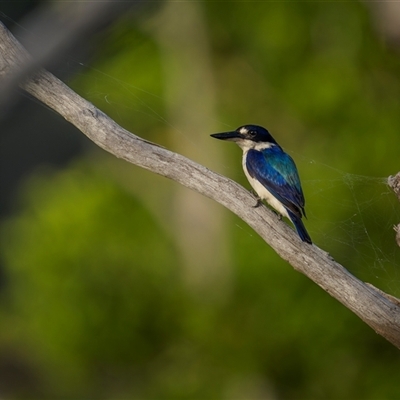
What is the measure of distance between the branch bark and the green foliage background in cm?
135

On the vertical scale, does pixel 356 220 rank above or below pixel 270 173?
below

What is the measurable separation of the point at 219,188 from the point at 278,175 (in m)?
0.55

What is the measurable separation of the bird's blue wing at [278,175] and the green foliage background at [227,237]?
961mm

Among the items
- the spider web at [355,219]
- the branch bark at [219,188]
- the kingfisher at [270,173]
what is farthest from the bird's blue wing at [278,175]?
the spider web at [355,219]

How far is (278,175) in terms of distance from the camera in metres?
2.60

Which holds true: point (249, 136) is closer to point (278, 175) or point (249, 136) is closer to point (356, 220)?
point (278, 175)

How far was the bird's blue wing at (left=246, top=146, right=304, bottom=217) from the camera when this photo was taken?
2.49 metres

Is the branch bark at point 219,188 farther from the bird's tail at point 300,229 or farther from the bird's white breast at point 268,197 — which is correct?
the bird's white breast at point 268,197

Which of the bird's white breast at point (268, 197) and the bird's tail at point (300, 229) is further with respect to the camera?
the bird's white breast at point (268, 197)

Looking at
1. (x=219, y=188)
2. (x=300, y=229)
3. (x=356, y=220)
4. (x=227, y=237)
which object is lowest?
(x=227, y=237)

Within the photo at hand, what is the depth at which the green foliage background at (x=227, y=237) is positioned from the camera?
3.68 meters

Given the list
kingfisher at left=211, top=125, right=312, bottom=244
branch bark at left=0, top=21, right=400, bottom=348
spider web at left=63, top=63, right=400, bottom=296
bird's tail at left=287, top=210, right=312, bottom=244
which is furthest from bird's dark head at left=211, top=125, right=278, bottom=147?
spider web at left=63, top=63, right=400, bottom=296

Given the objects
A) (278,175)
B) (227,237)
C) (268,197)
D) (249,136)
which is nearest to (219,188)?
(268,197)

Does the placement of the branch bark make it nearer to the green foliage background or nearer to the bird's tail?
the bird's tail
